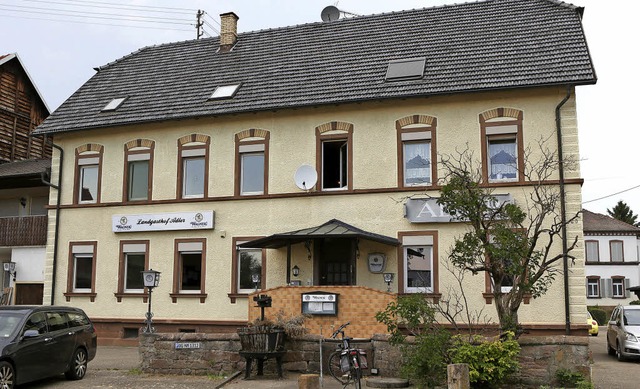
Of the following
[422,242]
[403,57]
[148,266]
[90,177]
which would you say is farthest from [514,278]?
[90,177]

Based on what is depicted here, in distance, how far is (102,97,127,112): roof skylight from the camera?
2266 centimetres

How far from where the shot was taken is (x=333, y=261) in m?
19.7

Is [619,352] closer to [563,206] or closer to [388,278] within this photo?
[563,206]

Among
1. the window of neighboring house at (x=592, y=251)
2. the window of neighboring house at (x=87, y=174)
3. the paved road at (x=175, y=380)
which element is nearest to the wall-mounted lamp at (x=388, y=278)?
the paved road at (x=175, y=380)

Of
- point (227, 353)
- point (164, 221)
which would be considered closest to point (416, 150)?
point (164, 221)

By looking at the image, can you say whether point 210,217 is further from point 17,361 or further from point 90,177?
point 17,361

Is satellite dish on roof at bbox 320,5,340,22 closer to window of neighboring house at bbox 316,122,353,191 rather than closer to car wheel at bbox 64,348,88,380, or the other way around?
window of neighboring house at bbox 316,122,353,191

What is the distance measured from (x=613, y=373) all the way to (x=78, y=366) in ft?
37.5

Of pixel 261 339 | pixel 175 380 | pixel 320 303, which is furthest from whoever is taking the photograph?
pixel 320 303

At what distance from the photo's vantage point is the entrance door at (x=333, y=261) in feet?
63.8

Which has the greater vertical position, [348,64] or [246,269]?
[348,64]

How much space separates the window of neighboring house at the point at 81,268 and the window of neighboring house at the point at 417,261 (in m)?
10.00

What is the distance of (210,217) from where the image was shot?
20531 mm

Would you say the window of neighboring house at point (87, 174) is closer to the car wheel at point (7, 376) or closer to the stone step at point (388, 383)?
the car wheel at point (7, 376)
